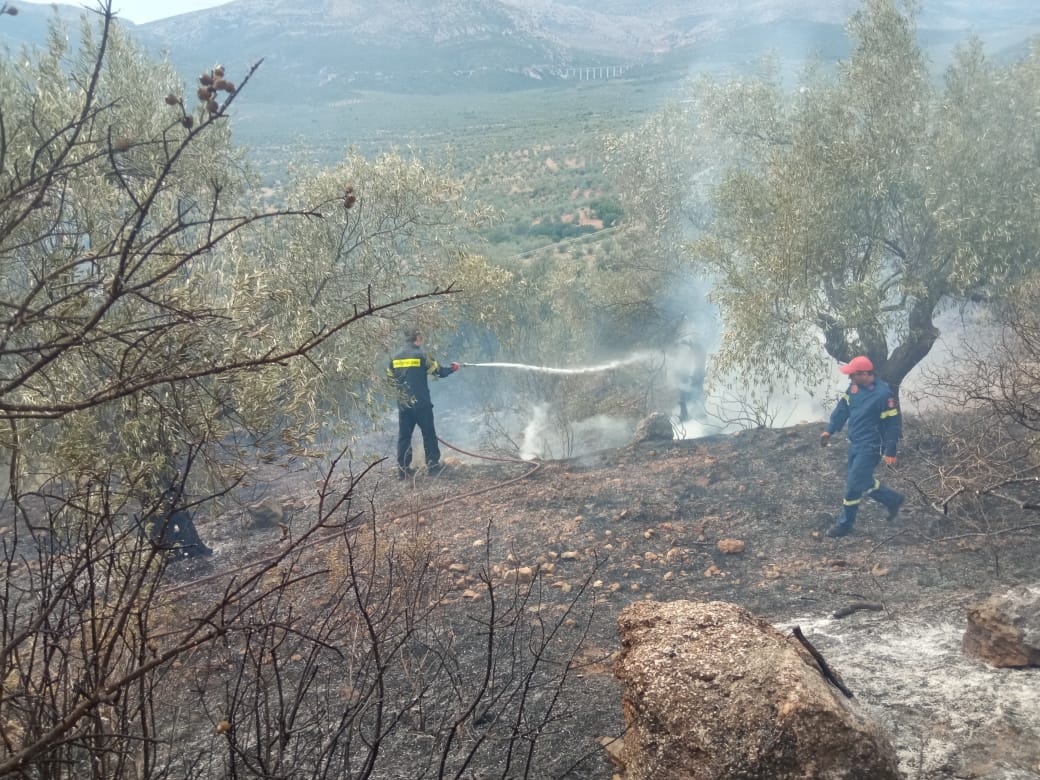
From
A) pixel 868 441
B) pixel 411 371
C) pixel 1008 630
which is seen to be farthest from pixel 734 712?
pixel 411 371

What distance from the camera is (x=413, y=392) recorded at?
11.2 metres

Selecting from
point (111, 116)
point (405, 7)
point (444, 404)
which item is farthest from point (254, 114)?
point (405, 7)

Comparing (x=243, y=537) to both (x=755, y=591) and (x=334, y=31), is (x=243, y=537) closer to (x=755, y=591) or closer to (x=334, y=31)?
(x=755, y=591)

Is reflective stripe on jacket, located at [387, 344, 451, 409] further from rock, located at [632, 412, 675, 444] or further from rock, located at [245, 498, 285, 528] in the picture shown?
rock, located at [632, 412, 675, 444]

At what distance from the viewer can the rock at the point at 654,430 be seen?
495 inches

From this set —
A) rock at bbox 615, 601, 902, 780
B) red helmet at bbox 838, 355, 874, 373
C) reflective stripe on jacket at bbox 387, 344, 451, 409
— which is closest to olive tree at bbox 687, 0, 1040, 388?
red helmet at bbox 838, 355, 874, 373

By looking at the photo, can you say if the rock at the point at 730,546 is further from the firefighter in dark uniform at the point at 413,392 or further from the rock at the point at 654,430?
the rock at the point at 654,430

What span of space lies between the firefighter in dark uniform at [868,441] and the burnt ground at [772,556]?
29 centimetres

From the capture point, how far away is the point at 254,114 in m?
63.7

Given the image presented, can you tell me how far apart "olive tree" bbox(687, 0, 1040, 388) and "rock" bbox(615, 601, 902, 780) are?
7.11m

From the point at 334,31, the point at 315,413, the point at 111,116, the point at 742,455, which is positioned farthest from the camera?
the point at 334,31

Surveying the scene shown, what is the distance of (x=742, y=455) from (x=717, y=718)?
8036 millimetres

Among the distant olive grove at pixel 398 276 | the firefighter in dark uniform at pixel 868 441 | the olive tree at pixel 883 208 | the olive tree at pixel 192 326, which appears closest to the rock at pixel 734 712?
the distant olive grove at pixel 398 276

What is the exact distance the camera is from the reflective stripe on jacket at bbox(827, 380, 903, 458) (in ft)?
26.7
